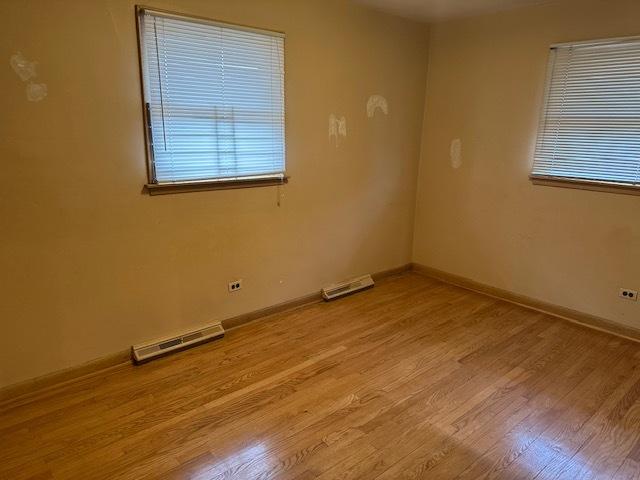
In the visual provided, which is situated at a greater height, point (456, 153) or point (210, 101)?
point (210, 101)

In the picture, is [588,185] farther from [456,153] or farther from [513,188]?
[456,153]

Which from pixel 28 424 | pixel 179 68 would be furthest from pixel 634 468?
pixel 179 68

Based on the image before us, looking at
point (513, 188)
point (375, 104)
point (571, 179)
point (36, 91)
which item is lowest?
point (513, 188)

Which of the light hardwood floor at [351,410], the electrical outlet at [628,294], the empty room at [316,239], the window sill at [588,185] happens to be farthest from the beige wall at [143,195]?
the electrical outlet at [628,294]

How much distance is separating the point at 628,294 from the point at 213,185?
3.13 m

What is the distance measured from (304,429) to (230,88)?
2133 mm

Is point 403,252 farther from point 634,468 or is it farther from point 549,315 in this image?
point 634,468

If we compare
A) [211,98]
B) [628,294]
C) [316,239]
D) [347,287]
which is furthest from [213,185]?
[628,294]

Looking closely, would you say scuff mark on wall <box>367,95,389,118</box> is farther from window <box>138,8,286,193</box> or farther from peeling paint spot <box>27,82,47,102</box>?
peeling paint spot <box>27,82,47,102</box>

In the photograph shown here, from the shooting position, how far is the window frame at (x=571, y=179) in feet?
9.53

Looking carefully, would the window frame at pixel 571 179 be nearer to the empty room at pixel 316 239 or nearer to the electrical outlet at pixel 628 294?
the empty room at pixel 316 239

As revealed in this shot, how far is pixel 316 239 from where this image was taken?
140 inches

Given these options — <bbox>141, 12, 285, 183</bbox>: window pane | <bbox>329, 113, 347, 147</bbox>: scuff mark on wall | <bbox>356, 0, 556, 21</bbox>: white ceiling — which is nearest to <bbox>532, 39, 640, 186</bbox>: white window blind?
<bbox>356, 0, 556, 21</bbox>: white ceiling

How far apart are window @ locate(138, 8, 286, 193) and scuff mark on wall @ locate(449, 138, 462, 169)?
1772mm
